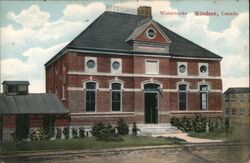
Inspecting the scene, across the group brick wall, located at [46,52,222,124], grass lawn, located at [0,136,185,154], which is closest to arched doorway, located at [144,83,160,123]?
brick wall, located at [46,52,222,124]

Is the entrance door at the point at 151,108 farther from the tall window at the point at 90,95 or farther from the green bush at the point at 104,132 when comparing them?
the green bush at the point at 104,132

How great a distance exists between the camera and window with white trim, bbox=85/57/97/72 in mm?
16511

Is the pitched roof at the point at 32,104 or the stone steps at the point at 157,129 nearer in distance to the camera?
the pitched roof at the point at 32,104

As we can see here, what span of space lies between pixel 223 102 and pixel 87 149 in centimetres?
669

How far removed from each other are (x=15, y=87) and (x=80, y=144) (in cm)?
300

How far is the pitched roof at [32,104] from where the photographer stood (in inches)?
553

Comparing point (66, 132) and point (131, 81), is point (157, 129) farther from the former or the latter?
point (66, 132)

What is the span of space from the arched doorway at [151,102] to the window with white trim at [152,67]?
58 centimetres

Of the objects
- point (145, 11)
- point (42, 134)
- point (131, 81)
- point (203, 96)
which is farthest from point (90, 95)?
point (203, 96)

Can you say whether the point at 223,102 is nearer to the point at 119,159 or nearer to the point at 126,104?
the point at 126,104

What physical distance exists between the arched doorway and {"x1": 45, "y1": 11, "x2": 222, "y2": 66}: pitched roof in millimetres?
1871

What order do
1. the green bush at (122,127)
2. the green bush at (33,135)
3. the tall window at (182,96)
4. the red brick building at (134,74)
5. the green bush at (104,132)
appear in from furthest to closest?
the tall window at (182,96), the red brick building at (134,74), the green bush at (122,127), the green bush at (104,132), the green bush at (33,135)

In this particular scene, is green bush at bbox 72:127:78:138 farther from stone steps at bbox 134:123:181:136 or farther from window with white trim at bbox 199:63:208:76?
window with white trim at bbox 199:63:208:76

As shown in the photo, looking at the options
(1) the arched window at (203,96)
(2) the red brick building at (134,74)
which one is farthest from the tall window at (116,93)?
(1) the arched window at (203,96)
